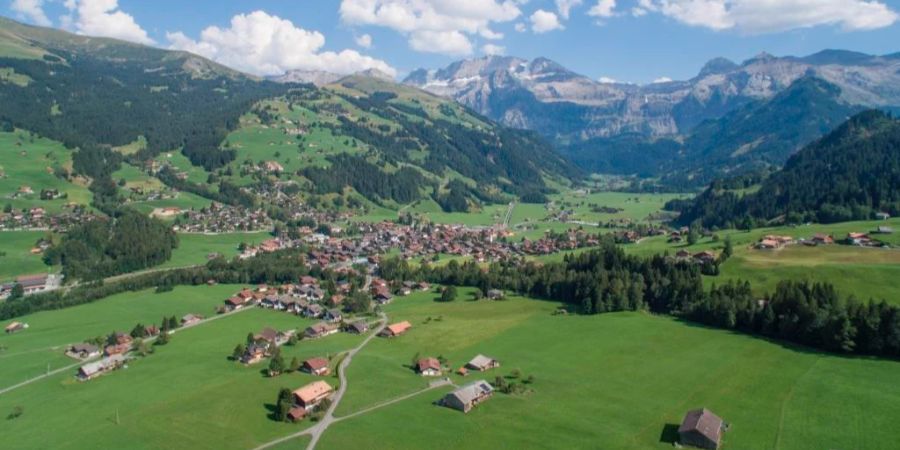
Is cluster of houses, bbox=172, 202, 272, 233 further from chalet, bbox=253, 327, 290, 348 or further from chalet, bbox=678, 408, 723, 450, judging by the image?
chalet, bbox=678, 408, 723, 450

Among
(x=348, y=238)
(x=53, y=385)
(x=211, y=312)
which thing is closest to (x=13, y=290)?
(x=211, y=312)

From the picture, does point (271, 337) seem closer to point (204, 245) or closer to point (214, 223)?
point (204, 245)

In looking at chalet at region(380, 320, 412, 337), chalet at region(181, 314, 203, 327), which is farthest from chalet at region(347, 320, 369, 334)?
chalet at region(181, 314, 203, 327)

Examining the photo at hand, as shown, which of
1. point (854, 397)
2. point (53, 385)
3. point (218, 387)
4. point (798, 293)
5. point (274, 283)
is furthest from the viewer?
point (274, 283)

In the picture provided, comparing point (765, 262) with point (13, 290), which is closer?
point (765, 262)

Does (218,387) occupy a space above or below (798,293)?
below

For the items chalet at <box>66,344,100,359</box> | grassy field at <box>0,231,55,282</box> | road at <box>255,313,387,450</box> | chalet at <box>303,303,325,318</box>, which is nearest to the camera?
road at <box>255,313,387,450</box>

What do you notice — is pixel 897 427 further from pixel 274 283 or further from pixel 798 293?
pixel 274 283
